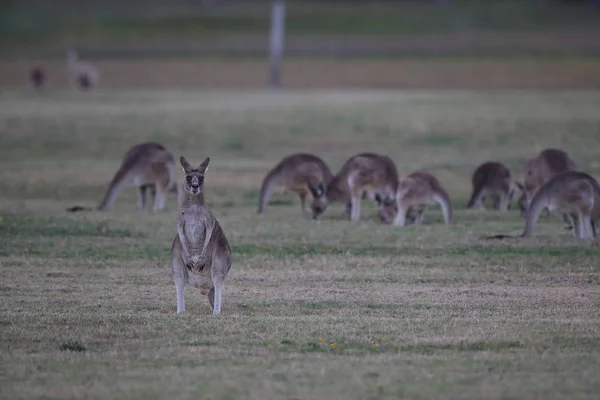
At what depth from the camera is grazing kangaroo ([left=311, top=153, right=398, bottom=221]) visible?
17.3 metres

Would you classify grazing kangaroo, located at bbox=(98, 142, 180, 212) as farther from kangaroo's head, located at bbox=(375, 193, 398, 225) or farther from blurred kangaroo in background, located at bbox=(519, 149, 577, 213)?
blurred kangaroo in background, located at bbox=(519, 149, 577, 213)

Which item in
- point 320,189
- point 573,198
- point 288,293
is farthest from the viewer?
point 320,189

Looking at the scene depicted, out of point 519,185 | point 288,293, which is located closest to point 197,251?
point 288,293

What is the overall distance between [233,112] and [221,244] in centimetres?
1987

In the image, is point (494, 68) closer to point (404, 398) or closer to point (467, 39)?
point (467, 39)

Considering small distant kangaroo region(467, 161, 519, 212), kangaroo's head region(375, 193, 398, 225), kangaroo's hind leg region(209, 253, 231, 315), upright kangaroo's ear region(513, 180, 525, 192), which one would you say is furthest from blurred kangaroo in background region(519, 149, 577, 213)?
kangaroo's hind leg region(209, 253, 231, 315)

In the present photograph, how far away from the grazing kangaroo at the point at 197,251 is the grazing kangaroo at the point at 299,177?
7001 mm

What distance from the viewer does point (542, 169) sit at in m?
17.4

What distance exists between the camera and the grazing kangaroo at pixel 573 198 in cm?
1447

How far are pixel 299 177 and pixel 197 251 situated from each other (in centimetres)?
723

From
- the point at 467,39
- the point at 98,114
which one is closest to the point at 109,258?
the point at 98,114

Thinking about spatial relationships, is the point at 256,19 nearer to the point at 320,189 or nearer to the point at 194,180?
the point at 320,189

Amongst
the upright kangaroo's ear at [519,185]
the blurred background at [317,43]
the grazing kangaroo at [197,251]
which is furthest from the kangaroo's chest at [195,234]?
the blurred background at [317,43]

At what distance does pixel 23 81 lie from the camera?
42.8 meters
